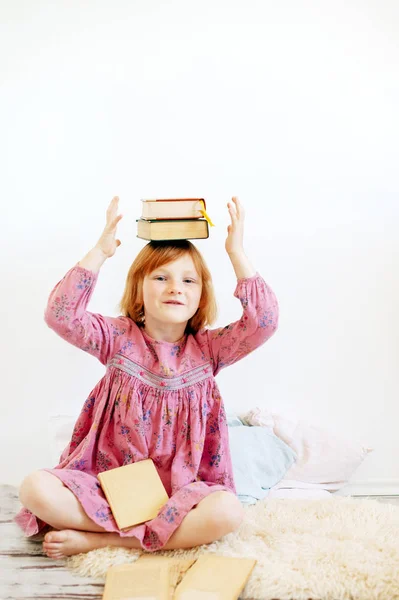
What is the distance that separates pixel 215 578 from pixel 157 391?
0.43m

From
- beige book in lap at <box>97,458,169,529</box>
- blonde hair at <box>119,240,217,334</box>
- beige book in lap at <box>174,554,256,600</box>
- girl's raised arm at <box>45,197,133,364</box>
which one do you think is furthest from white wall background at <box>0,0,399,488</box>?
beige book in lap at <box>174,554,256,600</box>

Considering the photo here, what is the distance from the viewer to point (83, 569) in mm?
1408

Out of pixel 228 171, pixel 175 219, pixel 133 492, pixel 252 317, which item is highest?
pixel 228 171

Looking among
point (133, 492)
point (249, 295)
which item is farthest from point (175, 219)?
point (133, 492)

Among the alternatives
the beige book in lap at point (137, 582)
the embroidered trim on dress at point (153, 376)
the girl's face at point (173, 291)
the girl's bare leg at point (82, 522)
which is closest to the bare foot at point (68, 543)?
the girl's bare leg at point (82, 522)

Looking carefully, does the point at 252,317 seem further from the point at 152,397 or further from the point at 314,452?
the point at 314,452

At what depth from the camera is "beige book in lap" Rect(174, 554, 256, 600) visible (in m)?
1.28

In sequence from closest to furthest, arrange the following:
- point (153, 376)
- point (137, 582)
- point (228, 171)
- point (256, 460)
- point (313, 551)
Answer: point (137, 582) → point (313, 551) → point (153, 376) → point (256, 460) → point (228, 171)

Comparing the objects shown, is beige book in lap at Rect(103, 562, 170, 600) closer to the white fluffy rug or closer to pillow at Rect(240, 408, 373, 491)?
the white fluffy rug

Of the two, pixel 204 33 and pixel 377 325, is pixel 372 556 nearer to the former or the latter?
pixel 377 325

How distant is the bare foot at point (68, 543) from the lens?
146cm

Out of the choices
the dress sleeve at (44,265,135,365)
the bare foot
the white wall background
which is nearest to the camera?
the bare foot

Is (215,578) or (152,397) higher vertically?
(152,397)

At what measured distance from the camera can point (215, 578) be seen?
4.37 ft
